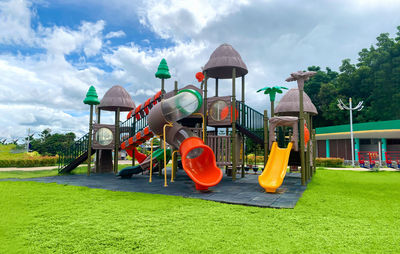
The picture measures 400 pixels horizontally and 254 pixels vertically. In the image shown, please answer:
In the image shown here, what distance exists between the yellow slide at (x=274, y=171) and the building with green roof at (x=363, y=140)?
20.0 metres

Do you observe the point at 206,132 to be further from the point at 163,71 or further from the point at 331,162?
the point at 331,162

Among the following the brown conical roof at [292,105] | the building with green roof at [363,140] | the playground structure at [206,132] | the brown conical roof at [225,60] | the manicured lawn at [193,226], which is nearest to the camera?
the manicured lawn at [193,226]

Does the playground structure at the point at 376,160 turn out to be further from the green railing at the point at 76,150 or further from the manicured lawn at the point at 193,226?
the green railing at the point at 76,150

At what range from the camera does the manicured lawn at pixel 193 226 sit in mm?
3734

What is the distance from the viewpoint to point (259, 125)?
43.8ft

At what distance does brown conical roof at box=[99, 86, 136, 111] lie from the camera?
15.8 metres

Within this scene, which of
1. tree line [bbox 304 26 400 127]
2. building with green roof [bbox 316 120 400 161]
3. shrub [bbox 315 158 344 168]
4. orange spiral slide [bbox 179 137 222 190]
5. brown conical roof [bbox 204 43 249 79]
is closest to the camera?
orange spiral slide [bbox 179 137 222 190]

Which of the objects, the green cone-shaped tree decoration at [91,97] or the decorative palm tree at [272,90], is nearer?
the decorative palm tree at [272,90]

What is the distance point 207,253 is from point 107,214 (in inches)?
112

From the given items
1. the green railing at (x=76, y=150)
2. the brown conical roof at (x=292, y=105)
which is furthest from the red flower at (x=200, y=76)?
the green railing at (x=76, y=150)

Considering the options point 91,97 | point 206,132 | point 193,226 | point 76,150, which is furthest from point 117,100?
point 193,226

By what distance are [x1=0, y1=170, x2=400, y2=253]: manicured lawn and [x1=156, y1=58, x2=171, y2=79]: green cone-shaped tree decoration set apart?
8097 millimetres

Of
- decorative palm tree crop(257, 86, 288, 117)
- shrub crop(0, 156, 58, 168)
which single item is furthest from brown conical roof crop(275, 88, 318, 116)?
shrub crop(0, 156, 58, 168)

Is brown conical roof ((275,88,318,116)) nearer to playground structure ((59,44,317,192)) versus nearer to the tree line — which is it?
playground structure ((59,44,317,192))
